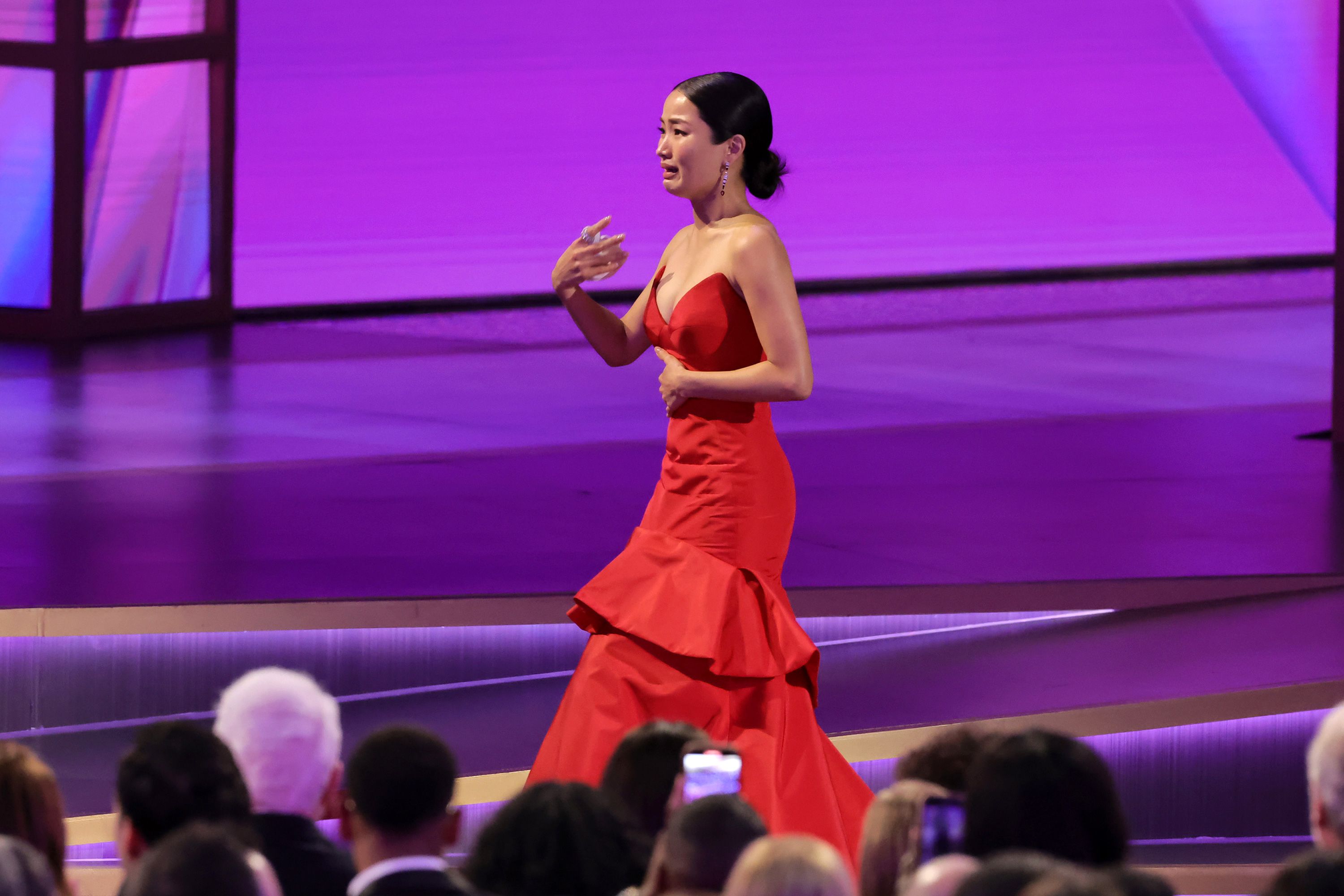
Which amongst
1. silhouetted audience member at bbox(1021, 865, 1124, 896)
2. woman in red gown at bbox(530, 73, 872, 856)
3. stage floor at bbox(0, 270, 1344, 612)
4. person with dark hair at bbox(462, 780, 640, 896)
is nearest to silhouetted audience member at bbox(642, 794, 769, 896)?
person with dark hair at bbox(462, 780, 640, 896)

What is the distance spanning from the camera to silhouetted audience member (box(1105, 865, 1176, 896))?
171 cm

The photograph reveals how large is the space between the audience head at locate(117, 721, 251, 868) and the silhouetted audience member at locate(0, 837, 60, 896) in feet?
1.06

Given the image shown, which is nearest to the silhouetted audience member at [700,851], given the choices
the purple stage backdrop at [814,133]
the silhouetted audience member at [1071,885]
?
the silhouetted audience member at [1071,885]

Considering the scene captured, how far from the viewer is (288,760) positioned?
91.8 inches

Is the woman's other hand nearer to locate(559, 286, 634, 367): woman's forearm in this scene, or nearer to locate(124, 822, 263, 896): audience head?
locate(559, 286, 634, 367): woman's forearm

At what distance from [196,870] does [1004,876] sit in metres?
0.64

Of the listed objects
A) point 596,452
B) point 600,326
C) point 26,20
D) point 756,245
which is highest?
point 26,20

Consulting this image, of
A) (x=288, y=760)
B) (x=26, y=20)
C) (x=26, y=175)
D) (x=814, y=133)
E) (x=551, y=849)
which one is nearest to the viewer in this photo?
(x=551, y=849)

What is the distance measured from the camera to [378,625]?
4531 mm

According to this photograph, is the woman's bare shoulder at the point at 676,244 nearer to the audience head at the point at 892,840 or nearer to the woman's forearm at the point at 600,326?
the woman's forearm at the point at 600,326

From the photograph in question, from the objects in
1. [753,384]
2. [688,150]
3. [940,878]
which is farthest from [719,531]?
[940,878]

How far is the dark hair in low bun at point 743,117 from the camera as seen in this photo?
3.28m

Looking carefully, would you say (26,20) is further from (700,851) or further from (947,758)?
(700,851)

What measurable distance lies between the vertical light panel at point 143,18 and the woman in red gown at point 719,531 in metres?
6.37
